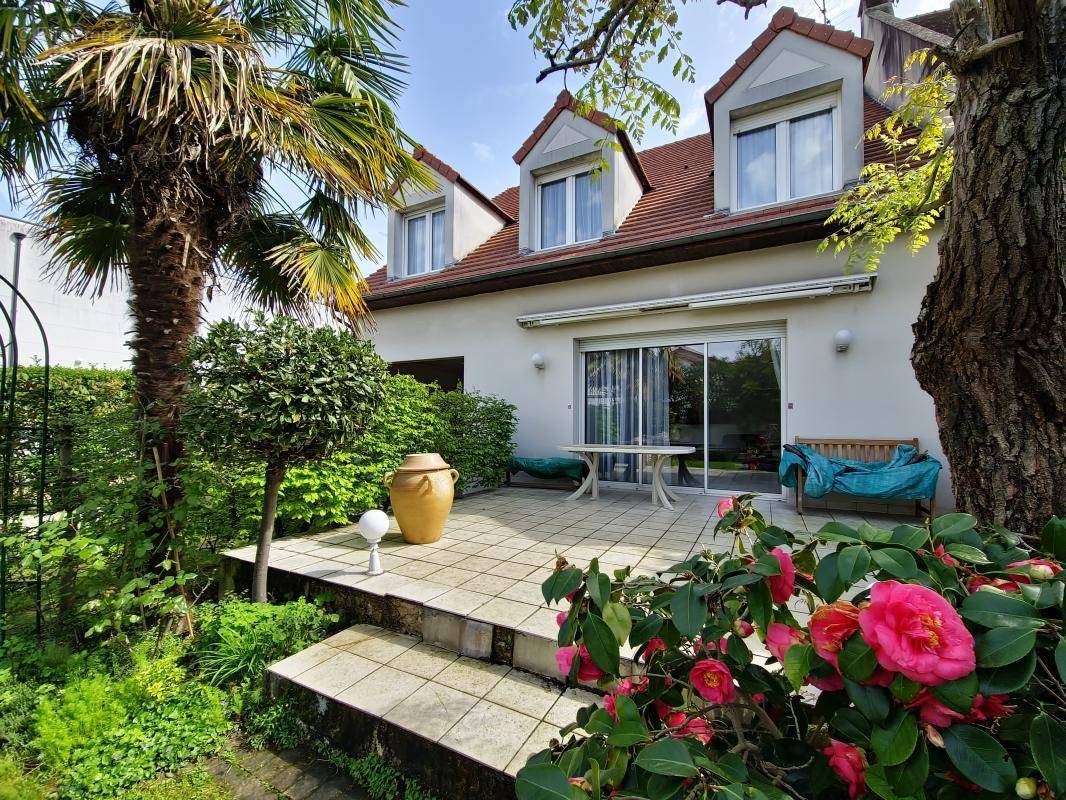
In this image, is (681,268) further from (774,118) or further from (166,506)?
(166,506)

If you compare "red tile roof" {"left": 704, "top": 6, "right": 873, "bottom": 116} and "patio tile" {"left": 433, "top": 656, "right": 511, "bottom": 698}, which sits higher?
"red tile roof" {"left": 704, "top": 6, "right": 873, "bottom": 116}

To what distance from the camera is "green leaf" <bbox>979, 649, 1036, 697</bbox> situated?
2.33 ft

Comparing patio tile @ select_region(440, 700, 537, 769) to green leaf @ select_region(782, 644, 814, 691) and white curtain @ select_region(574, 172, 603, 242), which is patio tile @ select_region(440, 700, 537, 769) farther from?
white curtain @ select_region(574, 172, 603, 242)

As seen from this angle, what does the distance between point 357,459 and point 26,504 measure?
264 cm

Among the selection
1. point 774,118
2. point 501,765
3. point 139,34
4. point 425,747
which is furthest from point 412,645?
point 774,118

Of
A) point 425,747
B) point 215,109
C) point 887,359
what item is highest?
point 215,109

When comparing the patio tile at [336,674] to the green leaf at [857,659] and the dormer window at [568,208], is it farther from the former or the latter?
the dormer window at [568,208]

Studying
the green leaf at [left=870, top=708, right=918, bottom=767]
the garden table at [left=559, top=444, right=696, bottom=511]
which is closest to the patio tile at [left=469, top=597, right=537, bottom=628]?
the green leaf at [left=870, top=708, right=918, bottom=767]

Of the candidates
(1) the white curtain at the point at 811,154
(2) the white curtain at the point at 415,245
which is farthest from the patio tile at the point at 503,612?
(2) the white curtain at the point at 415,245

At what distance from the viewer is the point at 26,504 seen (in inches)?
139

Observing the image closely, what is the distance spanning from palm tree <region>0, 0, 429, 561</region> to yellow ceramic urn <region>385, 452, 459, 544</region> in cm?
181

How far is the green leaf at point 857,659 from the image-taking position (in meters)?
0.80

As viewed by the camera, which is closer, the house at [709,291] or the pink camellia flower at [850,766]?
the pink camellia flower at [850,766]

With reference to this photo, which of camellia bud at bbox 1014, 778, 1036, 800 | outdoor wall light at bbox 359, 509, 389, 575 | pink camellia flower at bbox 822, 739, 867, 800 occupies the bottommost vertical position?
outdoor wall light at bbox 359, 509, 389, 575
